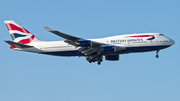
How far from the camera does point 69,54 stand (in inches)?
2196

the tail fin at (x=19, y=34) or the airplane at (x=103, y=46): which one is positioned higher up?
the tail fin at (x=19, y=34)

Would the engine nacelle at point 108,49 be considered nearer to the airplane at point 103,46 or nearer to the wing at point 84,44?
the airplane at point 103,46

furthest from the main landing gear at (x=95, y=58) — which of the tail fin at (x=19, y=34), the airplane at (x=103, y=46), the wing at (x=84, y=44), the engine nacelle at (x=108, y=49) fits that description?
the tail fin at (x=19, y=34)

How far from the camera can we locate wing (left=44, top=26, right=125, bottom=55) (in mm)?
49278

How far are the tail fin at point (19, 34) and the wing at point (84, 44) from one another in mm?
9567

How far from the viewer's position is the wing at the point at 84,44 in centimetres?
4928

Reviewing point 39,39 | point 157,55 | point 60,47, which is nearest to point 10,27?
point 39,39

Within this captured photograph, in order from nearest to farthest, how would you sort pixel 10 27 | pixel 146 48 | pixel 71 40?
pixel 71 40
pixel 146 48
pixel 10 27

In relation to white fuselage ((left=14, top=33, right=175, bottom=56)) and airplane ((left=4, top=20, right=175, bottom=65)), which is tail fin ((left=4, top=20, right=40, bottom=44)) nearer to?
airplane ((left=4, top=20, right=175, bottom=65))

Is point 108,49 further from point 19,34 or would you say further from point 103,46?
point 19,34

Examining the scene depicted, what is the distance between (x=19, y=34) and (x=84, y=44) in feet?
47.8

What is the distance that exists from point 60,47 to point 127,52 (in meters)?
12.1

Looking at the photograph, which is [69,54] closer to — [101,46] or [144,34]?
[101,46]

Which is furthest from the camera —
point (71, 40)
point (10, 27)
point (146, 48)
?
point (10, 27)
